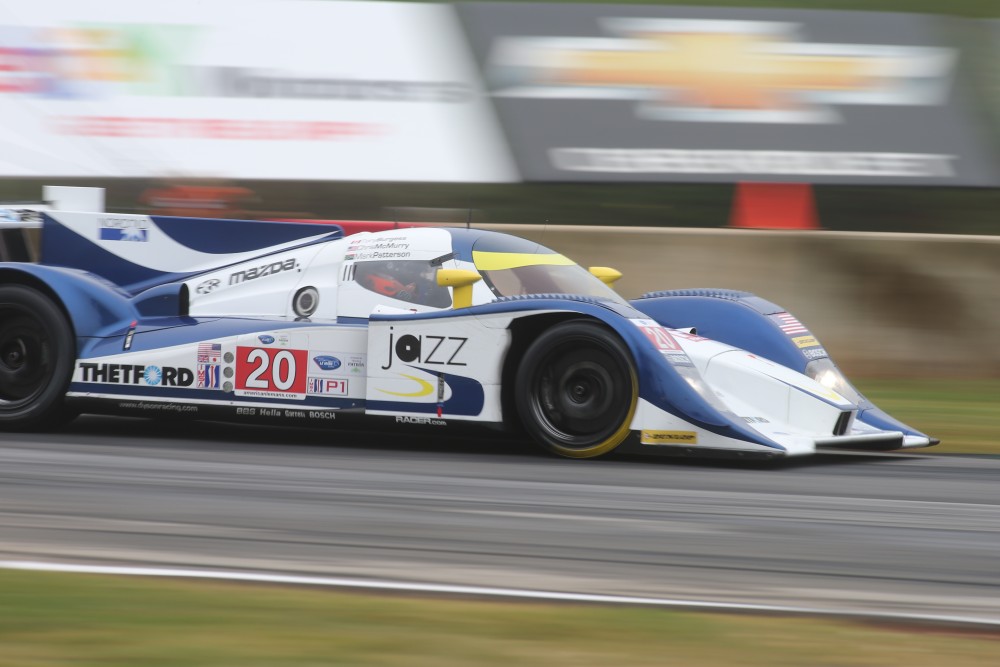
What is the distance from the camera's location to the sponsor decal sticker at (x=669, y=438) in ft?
19.5

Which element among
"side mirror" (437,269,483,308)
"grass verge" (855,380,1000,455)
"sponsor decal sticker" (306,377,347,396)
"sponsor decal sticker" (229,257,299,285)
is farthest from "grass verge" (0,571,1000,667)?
"grass verge" (855,380,1000,455)

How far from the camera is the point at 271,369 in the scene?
21.6ft

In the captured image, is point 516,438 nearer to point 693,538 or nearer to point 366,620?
point 693,538

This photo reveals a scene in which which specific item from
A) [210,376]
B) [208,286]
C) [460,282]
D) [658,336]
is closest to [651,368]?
[658,336]

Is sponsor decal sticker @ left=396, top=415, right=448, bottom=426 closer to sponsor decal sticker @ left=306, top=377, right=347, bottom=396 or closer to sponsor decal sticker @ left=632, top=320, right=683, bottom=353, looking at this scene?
sponsor decal sticker @ left=306, top=377, right=347, bottom=396

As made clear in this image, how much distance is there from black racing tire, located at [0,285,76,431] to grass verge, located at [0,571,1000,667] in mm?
3332

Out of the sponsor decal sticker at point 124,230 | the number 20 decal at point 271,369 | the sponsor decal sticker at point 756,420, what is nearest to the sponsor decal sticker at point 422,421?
the number 20 decal at point 271,369

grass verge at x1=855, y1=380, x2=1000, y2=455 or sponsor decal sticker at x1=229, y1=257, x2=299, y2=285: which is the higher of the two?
sponsor decal sticker at x1=229, y1=257, x2=299, y2=285

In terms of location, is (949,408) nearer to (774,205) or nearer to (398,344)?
(774,205)

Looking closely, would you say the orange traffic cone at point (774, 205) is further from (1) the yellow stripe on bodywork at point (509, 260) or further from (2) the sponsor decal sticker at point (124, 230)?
(2) the sponsor decal sticker at point (124, 230)

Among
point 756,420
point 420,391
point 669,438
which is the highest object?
point 420,391

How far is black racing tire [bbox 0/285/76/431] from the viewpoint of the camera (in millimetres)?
6852

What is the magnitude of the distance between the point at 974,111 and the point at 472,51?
4.37 meters

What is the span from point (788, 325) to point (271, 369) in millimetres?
2790
